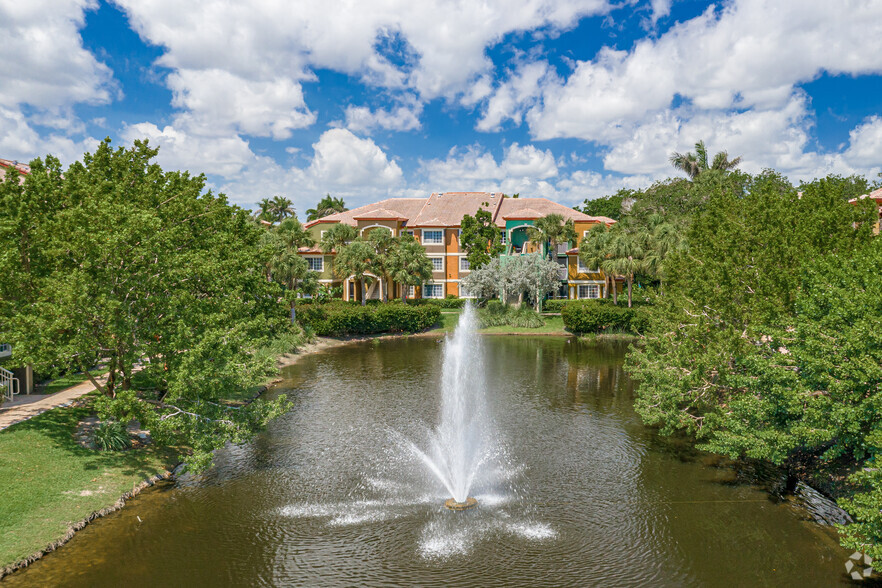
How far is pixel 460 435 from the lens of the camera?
81.7 feet

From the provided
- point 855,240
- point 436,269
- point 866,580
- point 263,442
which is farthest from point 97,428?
point 436,269

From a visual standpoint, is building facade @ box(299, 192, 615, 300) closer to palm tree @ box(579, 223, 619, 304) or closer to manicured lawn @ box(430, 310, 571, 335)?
palm tree @ box(579, 223, 619, 304)

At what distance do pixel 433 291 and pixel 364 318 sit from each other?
1840 cm

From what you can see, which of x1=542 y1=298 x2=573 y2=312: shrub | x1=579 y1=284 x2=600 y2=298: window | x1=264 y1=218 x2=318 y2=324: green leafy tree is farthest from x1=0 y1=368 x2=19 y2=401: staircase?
x1=579 y1=284 x2=600 y2=298: window

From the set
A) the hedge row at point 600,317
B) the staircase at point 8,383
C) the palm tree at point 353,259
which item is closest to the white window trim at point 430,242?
the palm tree at point 353,259

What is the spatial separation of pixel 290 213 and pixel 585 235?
183 feet

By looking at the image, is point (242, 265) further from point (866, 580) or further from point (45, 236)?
point (866, 580)

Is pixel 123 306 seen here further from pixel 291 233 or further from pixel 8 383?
pixel 291 233

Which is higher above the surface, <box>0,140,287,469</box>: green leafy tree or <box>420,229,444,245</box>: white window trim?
<box>420,229,444,245</box>: white window trim

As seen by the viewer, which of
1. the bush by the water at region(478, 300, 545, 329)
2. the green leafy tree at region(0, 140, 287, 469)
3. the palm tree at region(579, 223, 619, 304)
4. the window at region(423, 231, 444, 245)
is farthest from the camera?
the window at region(423, 231, 444, 245)

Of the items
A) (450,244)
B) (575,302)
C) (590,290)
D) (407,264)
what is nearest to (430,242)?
(450,244)

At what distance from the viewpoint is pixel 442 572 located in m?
14.8

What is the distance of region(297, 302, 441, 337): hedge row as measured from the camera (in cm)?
5159

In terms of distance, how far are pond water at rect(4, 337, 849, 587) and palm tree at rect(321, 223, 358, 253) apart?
1364 inches
